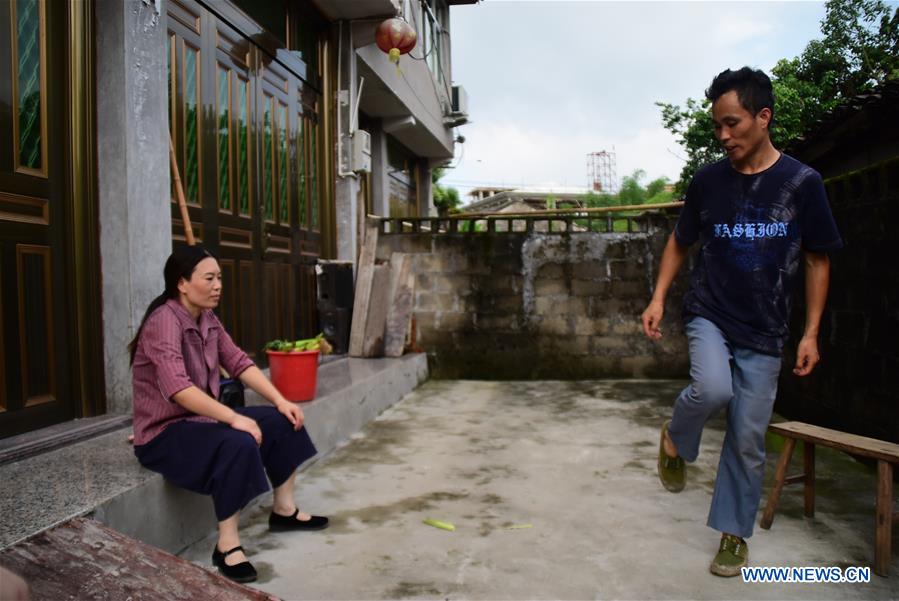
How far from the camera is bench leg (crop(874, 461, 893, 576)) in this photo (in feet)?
8.35

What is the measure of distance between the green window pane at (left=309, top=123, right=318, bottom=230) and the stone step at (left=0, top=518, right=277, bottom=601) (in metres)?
4.93

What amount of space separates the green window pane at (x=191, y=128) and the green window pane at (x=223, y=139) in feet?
1.00

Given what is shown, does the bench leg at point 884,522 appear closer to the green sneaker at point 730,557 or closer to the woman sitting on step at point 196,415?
the green sneaker at point 730,557

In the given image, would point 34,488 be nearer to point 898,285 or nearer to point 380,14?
point 898,285

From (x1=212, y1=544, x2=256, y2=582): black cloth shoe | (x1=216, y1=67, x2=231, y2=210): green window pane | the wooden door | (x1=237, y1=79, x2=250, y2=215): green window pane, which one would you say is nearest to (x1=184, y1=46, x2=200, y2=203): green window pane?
(x1=216, y1=67, x2=231, y2=210): green window pane

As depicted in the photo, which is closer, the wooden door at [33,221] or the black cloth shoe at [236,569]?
the black cloth shoe at [236,569]

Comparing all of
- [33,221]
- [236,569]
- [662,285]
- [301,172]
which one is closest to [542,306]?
[301,172]

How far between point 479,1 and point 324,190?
26.6ft

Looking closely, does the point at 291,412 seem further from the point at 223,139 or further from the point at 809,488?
the point at 223,139

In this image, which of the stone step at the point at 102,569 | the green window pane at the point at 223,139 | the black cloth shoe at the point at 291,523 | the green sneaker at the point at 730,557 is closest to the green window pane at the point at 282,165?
the green window pane at the point at 223,139

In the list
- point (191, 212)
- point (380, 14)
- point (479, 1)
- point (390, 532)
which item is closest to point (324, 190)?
point (380, 14)

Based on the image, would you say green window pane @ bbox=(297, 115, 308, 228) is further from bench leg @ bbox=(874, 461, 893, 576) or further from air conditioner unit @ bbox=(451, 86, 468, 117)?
air conditioner unit @ bbox=(451, 86, 468, 117)

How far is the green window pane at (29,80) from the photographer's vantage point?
10.7 feet

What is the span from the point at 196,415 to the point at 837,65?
6653 mm
